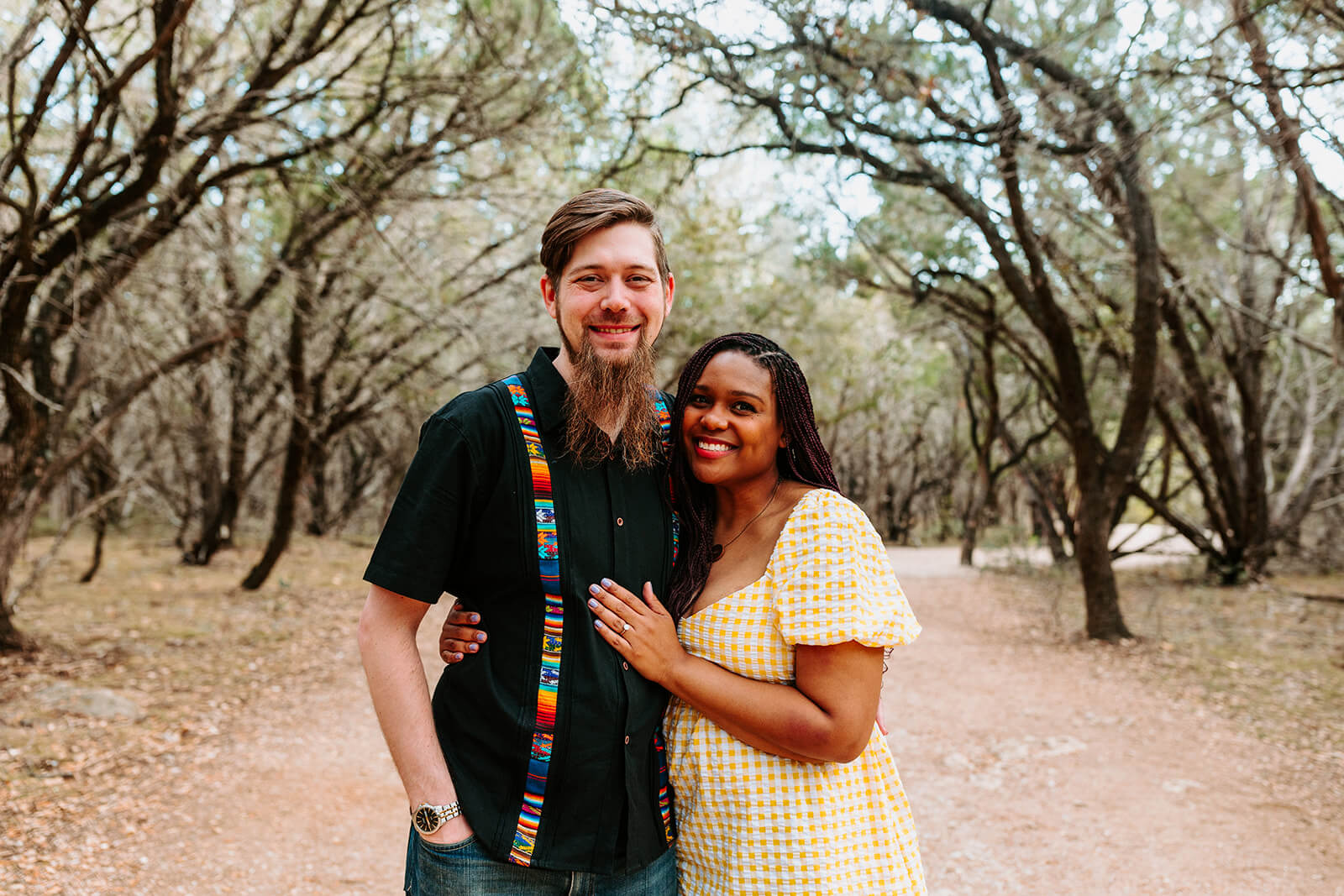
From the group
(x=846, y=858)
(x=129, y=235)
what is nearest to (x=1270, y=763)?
(x=846, y=858)

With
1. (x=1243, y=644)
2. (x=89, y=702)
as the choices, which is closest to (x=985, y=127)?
(x=1243, y=644)

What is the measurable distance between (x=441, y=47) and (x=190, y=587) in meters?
6.70

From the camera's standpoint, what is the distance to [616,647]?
1.73 meters

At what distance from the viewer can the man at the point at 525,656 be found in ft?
5.49

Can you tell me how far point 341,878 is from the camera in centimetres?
404

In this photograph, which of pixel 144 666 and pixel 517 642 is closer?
pixel 517 642

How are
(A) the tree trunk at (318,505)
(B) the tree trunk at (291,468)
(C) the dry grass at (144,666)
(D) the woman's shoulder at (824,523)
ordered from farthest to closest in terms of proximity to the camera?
(A) the tree trunk at (318,505), (B) the tree trunk at (291,468), (C) the dry grass at (144,666), (D) the woman's shoulder at (824,523)

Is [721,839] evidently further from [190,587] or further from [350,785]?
[190,587]

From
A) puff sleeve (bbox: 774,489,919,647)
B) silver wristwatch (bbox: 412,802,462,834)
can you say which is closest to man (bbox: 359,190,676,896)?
silver wristwatch (bbox: 412,802,462,834)

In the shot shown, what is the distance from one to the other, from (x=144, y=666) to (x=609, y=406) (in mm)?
6744

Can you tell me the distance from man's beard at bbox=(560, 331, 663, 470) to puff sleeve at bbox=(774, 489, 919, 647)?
0.35m

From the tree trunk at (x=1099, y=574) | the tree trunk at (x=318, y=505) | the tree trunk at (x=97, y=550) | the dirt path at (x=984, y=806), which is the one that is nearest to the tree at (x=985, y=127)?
the tree trunk at (x=1099, y=574)

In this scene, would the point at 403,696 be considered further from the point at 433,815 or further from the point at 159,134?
the point at 159,134

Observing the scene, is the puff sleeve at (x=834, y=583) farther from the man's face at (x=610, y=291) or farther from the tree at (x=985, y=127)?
the tree at (x=985, y=127)
